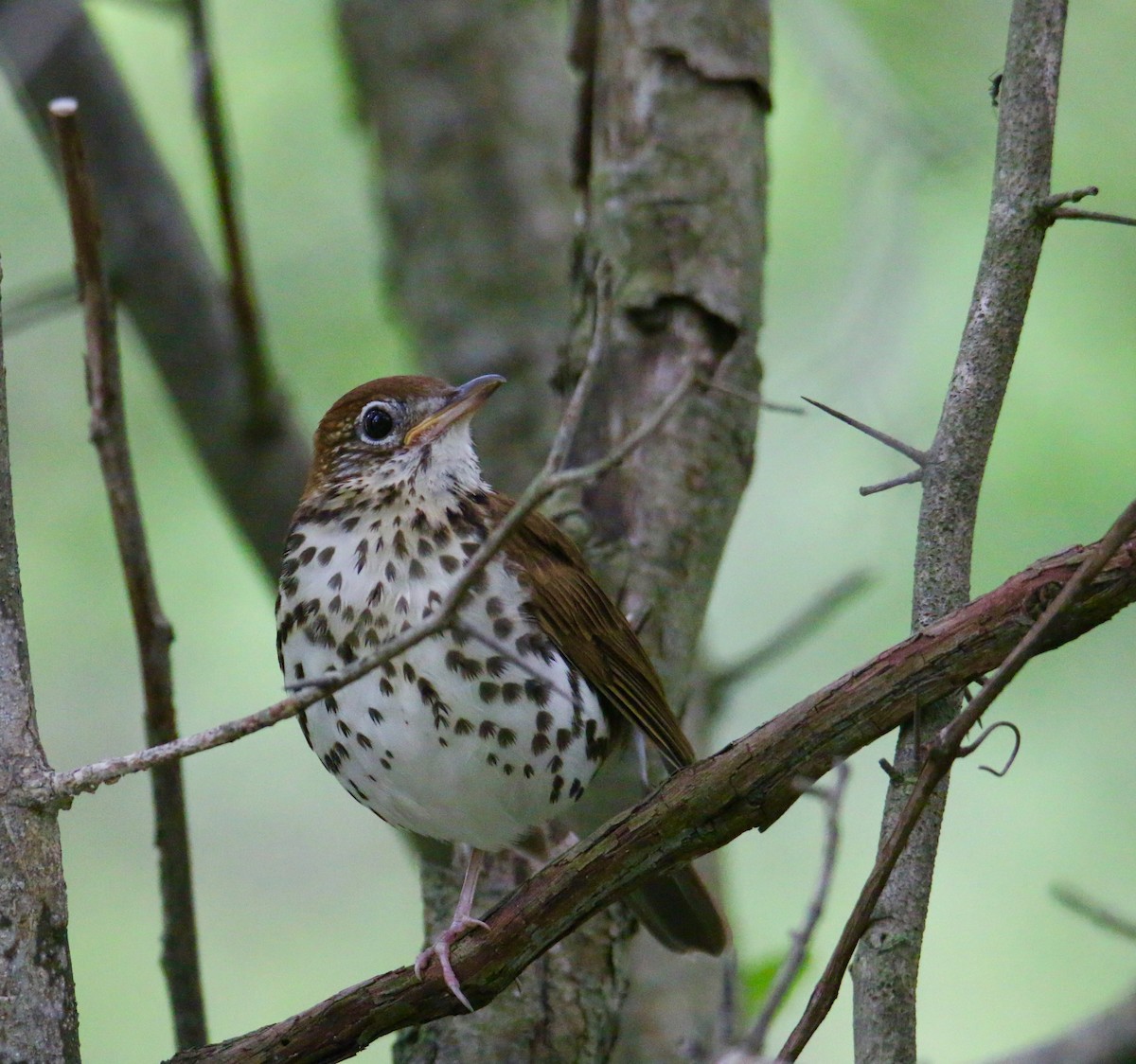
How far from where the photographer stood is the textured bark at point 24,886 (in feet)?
9.39

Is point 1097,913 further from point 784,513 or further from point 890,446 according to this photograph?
point 784,513

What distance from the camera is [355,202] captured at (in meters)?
9.27

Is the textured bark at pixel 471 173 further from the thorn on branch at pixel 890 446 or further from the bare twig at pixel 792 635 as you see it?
the thorn on branch at pixel 890 446

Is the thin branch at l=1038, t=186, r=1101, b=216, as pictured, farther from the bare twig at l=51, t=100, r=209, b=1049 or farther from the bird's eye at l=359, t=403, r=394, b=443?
the bare twig at l=51, t=100, r=209, b=1049

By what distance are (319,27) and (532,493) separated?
722 cm

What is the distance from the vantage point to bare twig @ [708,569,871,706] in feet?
16.4

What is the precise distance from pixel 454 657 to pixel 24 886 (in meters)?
1.19

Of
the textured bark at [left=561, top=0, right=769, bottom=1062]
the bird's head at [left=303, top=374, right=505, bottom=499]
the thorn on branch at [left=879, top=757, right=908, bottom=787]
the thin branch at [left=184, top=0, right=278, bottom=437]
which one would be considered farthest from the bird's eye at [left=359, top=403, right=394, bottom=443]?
the thorn on branch at [left=879, top=757, right=908, bottom=787]

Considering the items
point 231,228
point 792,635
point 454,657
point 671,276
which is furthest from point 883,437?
point 231,228

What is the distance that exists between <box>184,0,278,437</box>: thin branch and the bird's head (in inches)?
41.4

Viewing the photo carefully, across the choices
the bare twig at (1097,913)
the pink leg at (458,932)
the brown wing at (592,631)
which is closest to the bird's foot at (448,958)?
the pink leg at (458,932)

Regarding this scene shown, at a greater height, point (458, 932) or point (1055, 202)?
point (1055, 202)

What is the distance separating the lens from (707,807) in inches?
122

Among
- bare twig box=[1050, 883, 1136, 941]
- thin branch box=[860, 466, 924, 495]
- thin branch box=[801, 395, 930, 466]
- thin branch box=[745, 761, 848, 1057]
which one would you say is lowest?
bare twig box=[1050, 883, 1136, 941]
